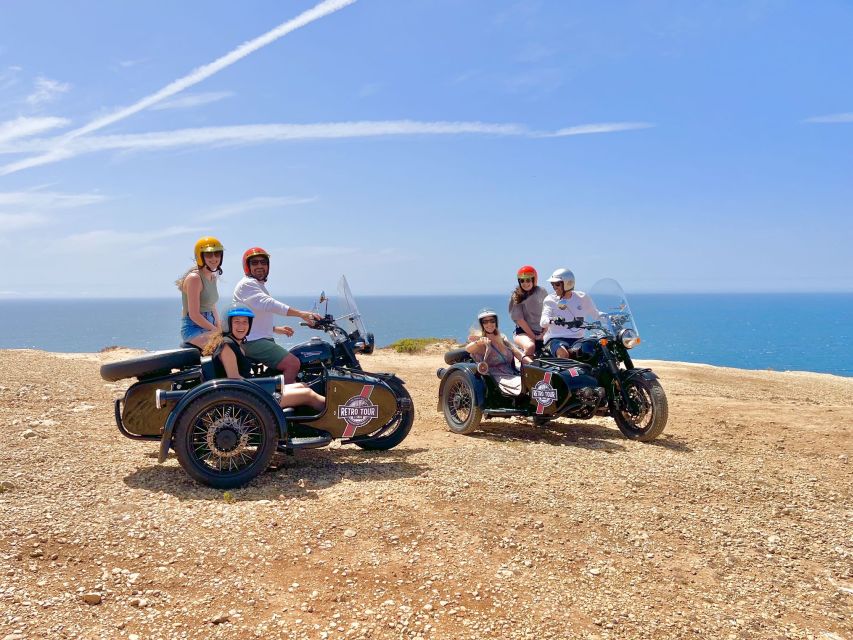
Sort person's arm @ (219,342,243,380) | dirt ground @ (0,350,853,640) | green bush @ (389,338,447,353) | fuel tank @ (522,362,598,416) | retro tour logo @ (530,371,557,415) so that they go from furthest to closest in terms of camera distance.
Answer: green bush @ (389,338,447,353)
retro tour logo @ (530,371,557,415)
fuel tank @ (522,362,598,416)
person's arm @ (219,342,243,380)
dirt ground @ (0,350,853,640)

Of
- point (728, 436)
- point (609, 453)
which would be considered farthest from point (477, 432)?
point (728, 436)

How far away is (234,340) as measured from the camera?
21.0ft

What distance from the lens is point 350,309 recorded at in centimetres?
743

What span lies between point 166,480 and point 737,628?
476 centimetres

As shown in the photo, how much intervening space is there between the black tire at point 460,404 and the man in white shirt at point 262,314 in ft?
8.96

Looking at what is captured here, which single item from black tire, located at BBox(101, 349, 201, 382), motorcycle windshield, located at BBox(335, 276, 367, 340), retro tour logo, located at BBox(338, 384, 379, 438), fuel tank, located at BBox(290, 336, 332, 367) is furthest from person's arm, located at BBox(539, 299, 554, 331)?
black tire, located at BBox(101, 349, 201, 382)

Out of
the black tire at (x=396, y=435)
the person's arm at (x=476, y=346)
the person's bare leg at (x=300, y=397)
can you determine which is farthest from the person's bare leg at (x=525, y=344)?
the person's bare leg at (x=300, y=397)

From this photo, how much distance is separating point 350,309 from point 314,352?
2.42 ft

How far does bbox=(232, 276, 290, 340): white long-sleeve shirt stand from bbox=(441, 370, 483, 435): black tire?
3028 millimetres

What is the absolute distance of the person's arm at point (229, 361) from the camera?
625 cm

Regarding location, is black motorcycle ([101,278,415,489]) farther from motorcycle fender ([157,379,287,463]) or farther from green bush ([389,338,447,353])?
green bush ([389,338,447,353])

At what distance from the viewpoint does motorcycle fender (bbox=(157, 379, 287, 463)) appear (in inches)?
225

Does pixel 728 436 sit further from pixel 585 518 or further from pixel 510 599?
pixel 510 599

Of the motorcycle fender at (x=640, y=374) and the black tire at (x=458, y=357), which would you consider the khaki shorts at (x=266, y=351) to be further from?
the motorcycle fender at (x=640, y=374)
